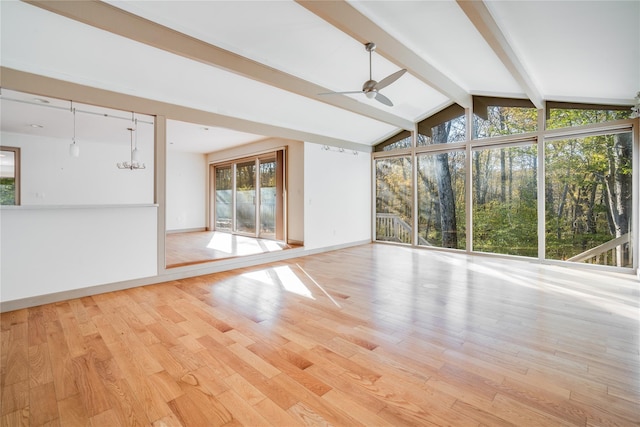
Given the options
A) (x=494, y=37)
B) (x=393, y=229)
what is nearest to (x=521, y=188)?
(x=393, y=229)

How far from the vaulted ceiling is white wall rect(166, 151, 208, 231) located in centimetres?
487

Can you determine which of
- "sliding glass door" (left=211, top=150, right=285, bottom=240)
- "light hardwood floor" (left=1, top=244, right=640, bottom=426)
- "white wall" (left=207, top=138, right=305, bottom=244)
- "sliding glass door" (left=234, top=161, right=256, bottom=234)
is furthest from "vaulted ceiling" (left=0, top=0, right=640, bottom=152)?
"sliding glass door" (left=234, top=161, right=256, bottom=234)

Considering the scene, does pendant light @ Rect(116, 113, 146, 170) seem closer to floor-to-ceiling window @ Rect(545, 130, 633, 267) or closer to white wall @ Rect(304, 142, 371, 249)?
white wall @ Rect(304, 142, 371, 249)

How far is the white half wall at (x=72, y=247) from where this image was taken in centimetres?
312

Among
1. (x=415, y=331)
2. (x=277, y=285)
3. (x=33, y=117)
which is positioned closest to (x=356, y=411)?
(x=415, y=331)

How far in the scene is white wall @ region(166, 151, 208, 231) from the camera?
8.94 meters

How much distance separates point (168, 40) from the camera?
3.05 metres

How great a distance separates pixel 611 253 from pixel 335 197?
4959mm

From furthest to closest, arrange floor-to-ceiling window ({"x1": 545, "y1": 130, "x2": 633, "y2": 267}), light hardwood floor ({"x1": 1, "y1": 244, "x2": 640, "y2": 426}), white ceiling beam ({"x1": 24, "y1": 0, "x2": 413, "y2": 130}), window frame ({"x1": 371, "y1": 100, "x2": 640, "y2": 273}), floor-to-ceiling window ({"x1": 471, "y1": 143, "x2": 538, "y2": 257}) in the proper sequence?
floor-to-ceiling window ({"x1": 471, "y1": 143, "x2": 538, "y2": 257}) < floor-to-ceiling window ({"x1": 545, "y1": 130, "x2": 633, "y2": 267}) < window frame ({"x1": 371, "y1": 100, "x2": 640, "y2": 273}) < white ceiling beam ({"x1": 24, "y1": 0, "x2": 413, "y2": 130}) < light hardwood floor ({"x1": 1, "y1": 244, "x2": 640, "y2": 426})

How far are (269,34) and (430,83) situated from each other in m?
2.51

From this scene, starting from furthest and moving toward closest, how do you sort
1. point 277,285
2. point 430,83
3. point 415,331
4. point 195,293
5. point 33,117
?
point 33,117 → point 430,83 → point 277,285 → point 195,293 → point 415,331

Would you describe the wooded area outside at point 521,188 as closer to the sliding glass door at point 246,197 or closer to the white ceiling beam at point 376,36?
the white ceiling beam at point 376,36

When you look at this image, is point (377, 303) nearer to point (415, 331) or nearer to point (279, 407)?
point (415, 331)

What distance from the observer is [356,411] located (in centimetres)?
159
